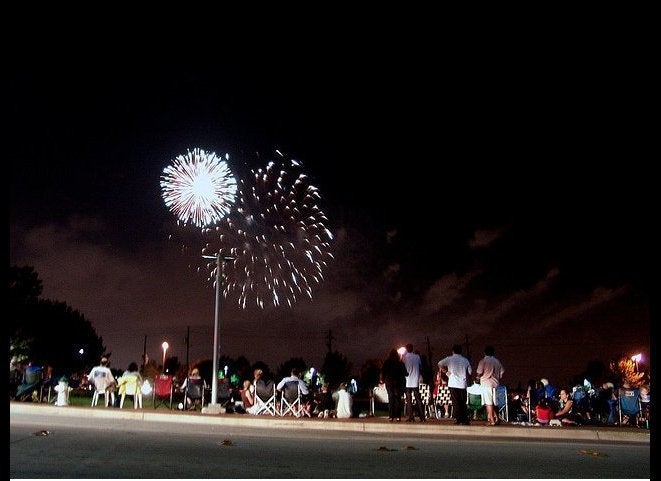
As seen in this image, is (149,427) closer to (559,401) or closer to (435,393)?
(435,393)

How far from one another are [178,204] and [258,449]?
43.8 ft

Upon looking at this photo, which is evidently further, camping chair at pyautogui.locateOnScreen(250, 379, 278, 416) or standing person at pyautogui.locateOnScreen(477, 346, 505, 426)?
camping chair at pyautogui.locateOnScreen(250, 379, 278, 416)

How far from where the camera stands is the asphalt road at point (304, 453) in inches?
350

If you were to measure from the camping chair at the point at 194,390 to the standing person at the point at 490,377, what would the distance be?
8.70 m

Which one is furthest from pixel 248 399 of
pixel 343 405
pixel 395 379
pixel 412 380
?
pixel 412 380

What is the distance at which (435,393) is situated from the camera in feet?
66.2

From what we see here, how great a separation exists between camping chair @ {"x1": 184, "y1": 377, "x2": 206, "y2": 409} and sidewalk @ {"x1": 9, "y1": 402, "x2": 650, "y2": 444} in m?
1.83

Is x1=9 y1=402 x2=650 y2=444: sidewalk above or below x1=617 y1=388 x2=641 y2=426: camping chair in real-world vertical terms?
below

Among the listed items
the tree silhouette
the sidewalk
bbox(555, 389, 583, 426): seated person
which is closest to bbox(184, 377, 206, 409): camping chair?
the sidewalk

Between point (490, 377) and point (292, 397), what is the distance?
5707 millimetres

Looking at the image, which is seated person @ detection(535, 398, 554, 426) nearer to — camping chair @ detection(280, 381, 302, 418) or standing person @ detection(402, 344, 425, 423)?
standing person @ detection(402, 344, 425, 423)

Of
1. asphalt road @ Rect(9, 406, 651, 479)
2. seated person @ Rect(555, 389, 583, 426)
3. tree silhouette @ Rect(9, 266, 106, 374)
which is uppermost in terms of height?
tree silhouette @ Rect(9, 266, 106, 374)

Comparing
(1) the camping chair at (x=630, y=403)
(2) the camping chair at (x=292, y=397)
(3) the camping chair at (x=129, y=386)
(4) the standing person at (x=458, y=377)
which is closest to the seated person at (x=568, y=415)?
(1) the camping chair at (x=630, y=403)

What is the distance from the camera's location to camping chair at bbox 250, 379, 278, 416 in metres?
18.9
